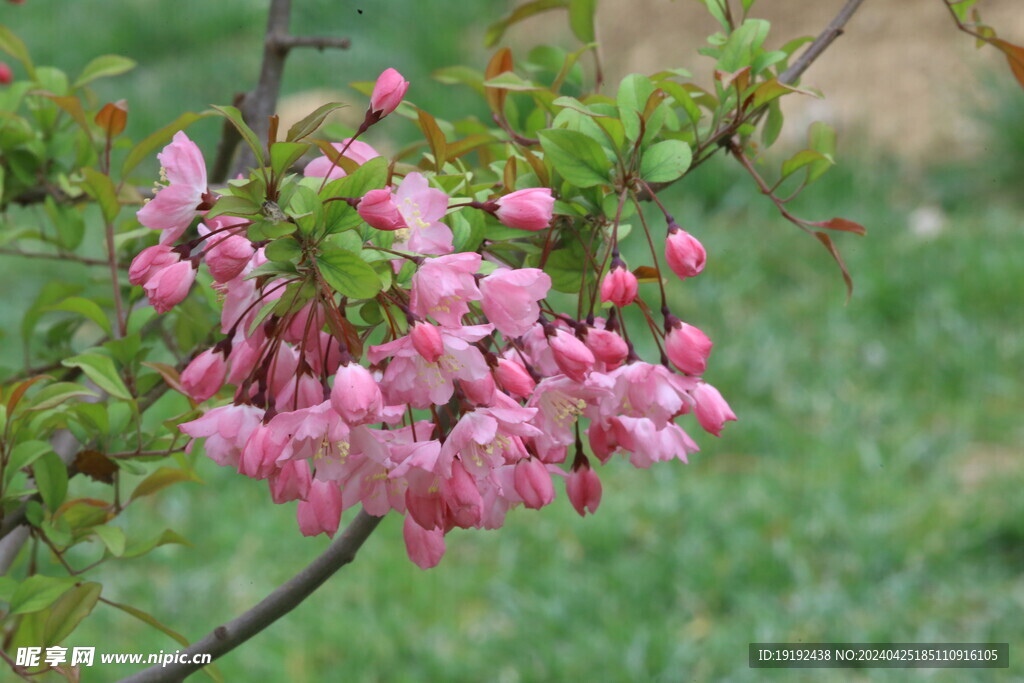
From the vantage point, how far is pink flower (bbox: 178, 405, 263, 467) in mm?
631

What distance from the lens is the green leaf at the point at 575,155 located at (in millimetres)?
672

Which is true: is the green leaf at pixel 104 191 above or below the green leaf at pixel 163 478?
above

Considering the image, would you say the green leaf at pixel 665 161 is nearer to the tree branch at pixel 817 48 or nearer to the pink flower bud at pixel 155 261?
the tree branch at pixel 817 48

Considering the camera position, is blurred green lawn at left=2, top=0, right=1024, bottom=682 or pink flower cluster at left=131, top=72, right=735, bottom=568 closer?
pink flower cluster at left=131, top=72, right=735, bottom=568

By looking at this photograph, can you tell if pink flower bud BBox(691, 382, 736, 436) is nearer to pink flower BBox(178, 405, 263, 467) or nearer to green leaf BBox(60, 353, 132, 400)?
pink flower BBox(178, 405, 263, 467)

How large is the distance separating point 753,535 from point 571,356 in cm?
204

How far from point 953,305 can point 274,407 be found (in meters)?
3.11

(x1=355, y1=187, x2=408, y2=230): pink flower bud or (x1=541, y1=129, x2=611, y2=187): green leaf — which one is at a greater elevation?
(x1=355, y1=187, x2=408, y2=230): pink flower bud

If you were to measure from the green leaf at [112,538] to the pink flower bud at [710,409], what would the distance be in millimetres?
492

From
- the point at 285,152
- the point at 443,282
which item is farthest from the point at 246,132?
the point at 443,282

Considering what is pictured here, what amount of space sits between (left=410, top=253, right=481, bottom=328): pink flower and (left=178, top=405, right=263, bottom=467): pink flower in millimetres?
128

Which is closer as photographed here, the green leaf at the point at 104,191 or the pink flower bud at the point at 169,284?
the pink flower bud at the point at 169,284

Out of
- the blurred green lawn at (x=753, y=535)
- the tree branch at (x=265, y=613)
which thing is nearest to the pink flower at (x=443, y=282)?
the tree branch at (x=265, y=613)

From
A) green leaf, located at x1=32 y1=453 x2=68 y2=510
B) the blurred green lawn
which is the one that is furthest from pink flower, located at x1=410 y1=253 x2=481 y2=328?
the blurred green lawn
